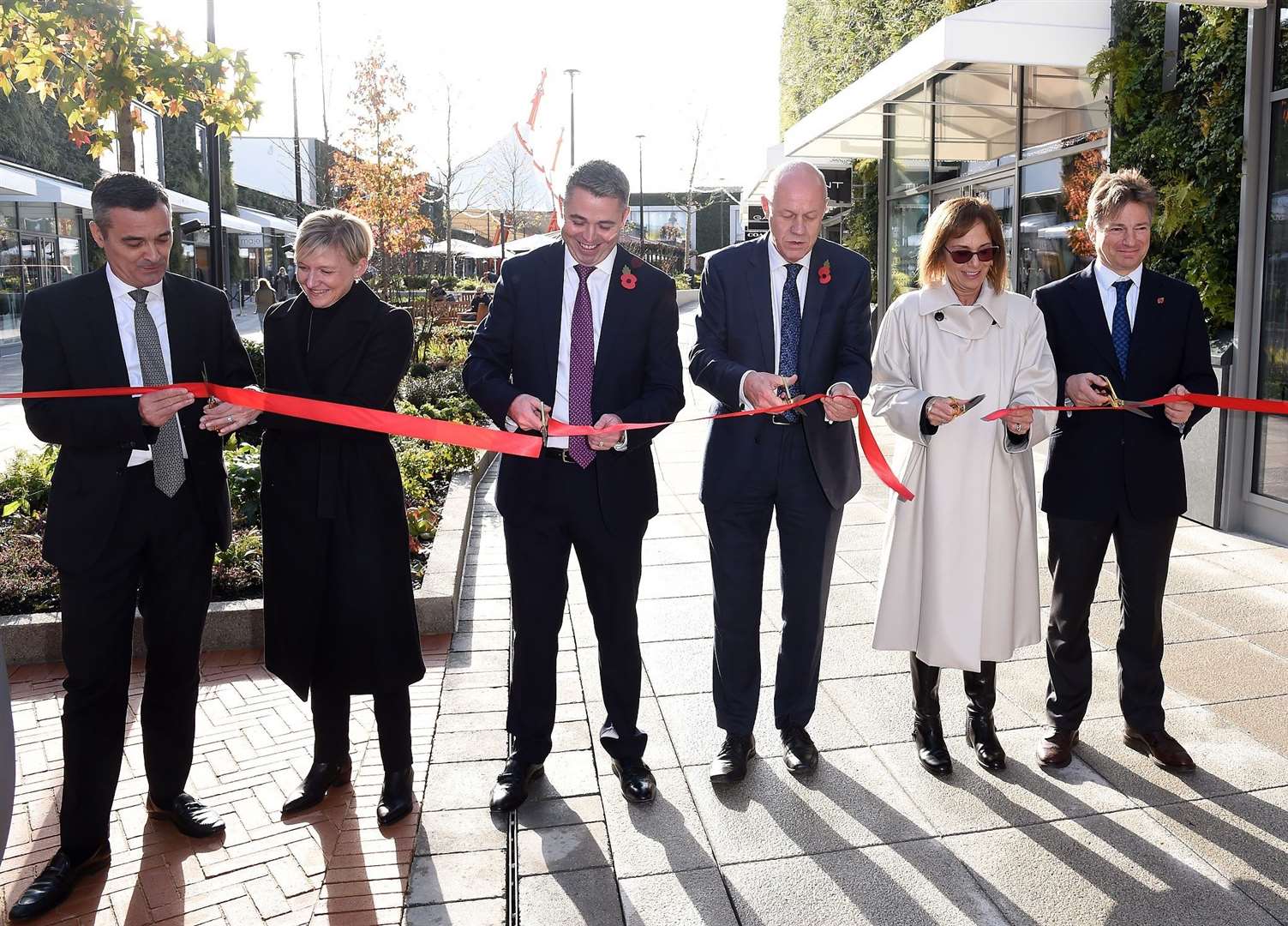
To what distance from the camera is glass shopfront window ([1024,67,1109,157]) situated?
965 centimetres

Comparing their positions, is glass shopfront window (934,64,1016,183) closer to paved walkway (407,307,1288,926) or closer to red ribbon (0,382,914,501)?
paved walkway (407,307,1288,926)

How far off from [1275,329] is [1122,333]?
12.9 ft

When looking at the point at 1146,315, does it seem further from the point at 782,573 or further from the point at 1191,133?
the point at 1191,133

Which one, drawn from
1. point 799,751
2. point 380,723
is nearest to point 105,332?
point 380,723

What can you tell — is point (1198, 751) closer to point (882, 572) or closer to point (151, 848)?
point (882, 572)

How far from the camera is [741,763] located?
3824 mm

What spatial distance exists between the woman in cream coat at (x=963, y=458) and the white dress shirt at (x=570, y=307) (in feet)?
3.23

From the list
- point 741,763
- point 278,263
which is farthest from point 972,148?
point 278,263

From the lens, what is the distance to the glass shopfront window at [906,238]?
1438 centimetres

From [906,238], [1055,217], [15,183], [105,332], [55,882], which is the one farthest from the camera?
[15,183]

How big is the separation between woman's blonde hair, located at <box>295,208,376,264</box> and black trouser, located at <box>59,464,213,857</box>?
0.81 metres

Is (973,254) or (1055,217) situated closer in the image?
(973,254)

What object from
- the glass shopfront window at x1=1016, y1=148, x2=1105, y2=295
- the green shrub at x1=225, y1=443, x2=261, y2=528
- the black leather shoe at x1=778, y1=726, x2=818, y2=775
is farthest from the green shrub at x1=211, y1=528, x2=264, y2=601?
the glass shopfront window at x1=1016, y1=148, x2=1105, y2=295

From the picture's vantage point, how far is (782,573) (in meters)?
3.91
